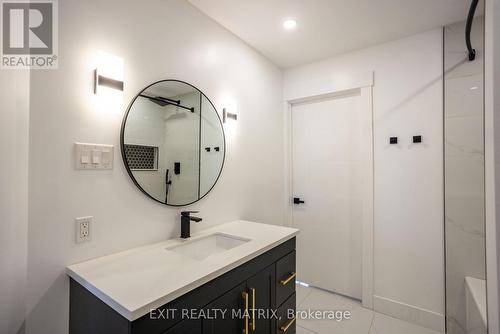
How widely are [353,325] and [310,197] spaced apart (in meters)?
1.23

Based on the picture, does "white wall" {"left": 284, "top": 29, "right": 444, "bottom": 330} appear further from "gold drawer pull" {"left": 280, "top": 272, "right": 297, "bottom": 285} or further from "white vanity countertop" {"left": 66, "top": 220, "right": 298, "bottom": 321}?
"white vanity countertop" {"left": 66, "top": 220, "right": 298, "bottom": 321}

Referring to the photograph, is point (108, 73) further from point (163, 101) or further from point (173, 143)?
point (173, 143)

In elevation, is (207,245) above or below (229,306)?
above

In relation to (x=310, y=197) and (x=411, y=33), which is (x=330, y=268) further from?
(x=411, y=33)

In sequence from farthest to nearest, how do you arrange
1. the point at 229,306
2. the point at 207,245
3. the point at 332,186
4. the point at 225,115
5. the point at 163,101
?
the point at 332,186 < the point at 225,115 < the point at 207,245 < the point at 163,101 < the point at 229,306

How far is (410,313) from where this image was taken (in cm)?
206

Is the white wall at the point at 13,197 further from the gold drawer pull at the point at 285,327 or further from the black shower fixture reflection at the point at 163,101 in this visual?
the gold drawer pull at the point at 285,327

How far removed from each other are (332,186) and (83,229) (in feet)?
7.25

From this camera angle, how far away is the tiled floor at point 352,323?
6.40 feet

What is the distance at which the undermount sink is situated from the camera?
1486mm

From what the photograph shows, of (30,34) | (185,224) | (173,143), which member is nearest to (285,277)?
(185,224)

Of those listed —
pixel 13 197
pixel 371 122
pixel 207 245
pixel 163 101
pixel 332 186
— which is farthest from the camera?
pixel 332 186

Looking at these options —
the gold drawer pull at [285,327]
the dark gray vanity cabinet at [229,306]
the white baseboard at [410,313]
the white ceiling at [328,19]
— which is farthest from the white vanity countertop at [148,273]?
the white ceiling at [328,19]

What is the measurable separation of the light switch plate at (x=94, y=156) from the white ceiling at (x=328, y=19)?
1.24 metres
